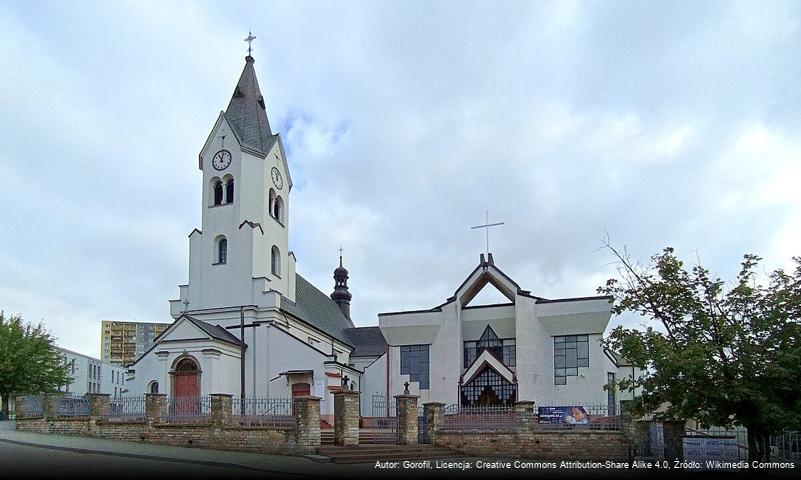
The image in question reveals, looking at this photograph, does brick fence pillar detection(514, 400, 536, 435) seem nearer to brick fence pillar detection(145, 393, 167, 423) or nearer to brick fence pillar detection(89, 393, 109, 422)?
brick fence pillar detection(145, 393, 167, 423)

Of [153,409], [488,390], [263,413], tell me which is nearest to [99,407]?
[153,409]

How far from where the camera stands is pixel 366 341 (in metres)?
47.0

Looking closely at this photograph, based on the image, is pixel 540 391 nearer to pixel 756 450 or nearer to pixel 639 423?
pixel 639 423

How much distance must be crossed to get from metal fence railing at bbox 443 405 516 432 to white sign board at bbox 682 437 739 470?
559 cm

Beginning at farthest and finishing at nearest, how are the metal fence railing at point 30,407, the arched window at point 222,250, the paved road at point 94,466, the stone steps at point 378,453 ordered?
the arched window at point 222,250, the metal fence railing at point 30,407, the stone steps at point 378,453, the paved road at point 94,466

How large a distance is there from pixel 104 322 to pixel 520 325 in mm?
142572

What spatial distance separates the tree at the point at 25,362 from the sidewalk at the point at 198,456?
46.4 ft

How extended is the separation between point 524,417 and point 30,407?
662 inches

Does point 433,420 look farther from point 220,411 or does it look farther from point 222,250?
point 222,250

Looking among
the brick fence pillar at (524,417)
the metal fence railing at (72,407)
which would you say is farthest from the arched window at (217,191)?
the brick fence pillar at (524,417)

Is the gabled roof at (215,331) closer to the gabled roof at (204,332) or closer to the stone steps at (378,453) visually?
the gabled roof at (204,332)

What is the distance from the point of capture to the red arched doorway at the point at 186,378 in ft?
104

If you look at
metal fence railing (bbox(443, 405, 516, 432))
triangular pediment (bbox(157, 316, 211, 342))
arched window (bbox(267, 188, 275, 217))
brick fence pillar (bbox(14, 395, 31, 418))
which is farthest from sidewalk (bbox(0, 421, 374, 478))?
arched window (bbox(267, 188, 275, 217))

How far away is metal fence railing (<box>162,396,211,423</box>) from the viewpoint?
22016 mm
